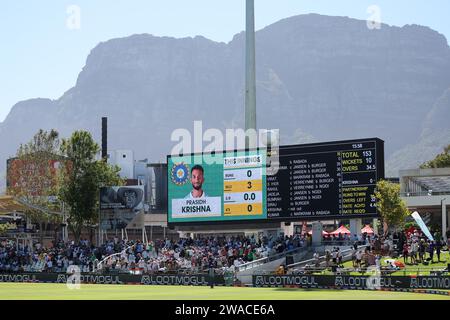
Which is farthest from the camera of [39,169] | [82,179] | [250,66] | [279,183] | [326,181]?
[39,169]

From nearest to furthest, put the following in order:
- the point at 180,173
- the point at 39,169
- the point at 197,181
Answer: the point at 197,181
the point at 180,173
the point at 39,169

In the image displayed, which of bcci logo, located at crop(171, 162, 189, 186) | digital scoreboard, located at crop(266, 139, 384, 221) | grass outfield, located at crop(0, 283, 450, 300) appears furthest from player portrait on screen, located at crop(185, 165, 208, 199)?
grass outfield, located at crop(0, 283, 450, 300)

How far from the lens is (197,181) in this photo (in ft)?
181

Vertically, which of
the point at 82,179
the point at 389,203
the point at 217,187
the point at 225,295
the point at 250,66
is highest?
the point at 250,66

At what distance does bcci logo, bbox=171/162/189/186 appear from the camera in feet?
184

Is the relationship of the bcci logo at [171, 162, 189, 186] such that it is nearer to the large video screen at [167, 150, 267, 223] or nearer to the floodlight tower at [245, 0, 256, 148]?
the large video screen at [167, 150, 267, 223]

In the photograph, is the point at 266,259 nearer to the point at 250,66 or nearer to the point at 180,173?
the point at 180,173

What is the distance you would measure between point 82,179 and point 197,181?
71.5 ft

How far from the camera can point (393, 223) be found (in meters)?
51.8

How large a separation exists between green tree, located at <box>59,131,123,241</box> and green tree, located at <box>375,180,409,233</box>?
104ft

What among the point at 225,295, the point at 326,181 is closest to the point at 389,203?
the point at 326,181

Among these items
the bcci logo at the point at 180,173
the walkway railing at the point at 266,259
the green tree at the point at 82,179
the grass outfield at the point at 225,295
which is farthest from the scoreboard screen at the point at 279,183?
the green tree at the point at 82,179
